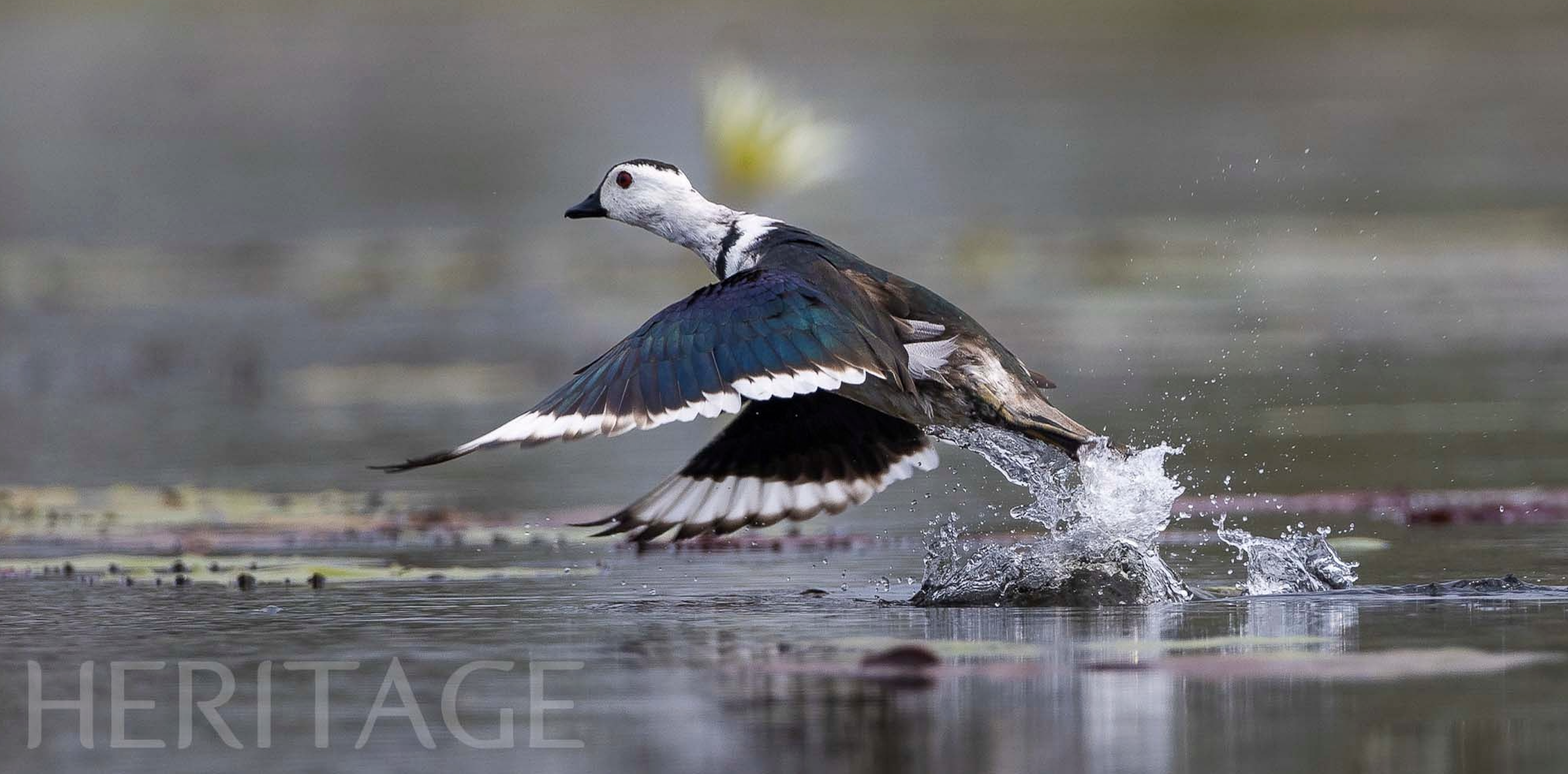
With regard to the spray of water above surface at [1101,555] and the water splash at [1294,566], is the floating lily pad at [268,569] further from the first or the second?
the water splash at [1294,566]

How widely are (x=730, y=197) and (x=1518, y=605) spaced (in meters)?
12.3

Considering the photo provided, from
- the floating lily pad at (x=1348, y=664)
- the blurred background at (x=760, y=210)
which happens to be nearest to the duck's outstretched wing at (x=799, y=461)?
the blurred background at (x=760, y=210)

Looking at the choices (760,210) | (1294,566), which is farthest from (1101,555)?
(760,210)

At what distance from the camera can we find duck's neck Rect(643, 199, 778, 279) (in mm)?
8000

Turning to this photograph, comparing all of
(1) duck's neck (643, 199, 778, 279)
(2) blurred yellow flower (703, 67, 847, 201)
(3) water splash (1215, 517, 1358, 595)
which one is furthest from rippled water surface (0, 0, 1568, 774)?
(1) duck's neck (643, 199, 778, 279)

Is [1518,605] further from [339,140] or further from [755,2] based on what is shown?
[755,2]

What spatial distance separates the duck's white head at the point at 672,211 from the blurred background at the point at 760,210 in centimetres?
120

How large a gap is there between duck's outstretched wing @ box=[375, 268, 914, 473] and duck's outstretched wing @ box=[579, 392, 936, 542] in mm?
790

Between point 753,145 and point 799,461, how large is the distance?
10.6 meters

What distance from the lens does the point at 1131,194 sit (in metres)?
26.5

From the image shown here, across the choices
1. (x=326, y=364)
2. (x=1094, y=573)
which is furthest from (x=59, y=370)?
(x=1094, y=573)

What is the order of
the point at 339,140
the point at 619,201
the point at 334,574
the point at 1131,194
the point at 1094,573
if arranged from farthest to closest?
the point at 339,140, the point at 1131,194, the point at 619,201, the point at 334,574, the point at 1094,573

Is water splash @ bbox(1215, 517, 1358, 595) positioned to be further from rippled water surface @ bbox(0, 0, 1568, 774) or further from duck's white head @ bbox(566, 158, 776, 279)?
duck's white head @ bbox(566, 158, 776, 279)

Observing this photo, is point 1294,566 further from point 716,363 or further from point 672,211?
point 672,211
